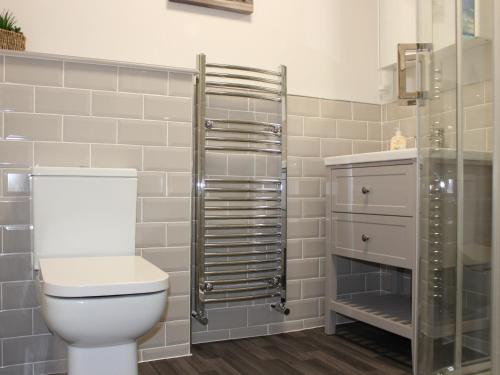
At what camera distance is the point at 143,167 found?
2191 millimetres

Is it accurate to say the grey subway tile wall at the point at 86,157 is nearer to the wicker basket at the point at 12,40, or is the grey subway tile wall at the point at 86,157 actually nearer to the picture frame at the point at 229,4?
the wicker basket at the point at 12,40

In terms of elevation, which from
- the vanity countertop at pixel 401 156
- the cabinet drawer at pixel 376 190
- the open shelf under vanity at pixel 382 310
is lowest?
the open shelf under vanity at pixel 382 310

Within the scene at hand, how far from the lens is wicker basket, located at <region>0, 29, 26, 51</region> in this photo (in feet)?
6.44

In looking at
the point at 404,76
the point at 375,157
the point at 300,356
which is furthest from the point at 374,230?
the point at 404,76

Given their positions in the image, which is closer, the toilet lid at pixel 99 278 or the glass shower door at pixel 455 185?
the glass shower door at pixel 455 185

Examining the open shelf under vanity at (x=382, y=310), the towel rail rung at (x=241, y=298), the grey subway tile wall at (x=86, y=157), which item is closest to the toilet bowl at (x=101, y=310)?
the grey subway tile wall at (x=86, y=157)

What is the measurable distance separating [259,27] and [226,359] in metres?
1.72

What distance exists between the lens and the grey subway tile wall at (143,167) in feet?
6.52

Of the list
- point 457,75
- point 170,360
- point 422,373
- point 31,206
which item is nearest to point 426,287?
point 422,373

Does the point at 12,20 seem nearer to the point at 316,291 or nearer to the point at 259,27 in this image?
the point at 259,27

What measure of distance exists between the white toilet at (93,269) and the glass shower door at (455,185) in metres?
0.83

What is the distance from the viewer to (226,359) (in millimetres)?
2172

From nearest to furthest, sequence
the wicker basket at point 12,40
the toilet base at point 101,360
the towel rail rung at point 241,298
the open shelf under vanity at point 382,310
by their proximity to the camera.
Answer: the toilet base at point 101,360
the wicker basket at point 12,40
the open shelf under vanity at point 382,310
the towel rail rung at point 241,298

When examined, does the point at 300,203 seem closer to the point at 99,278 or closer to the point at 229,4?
the point at 229,4
